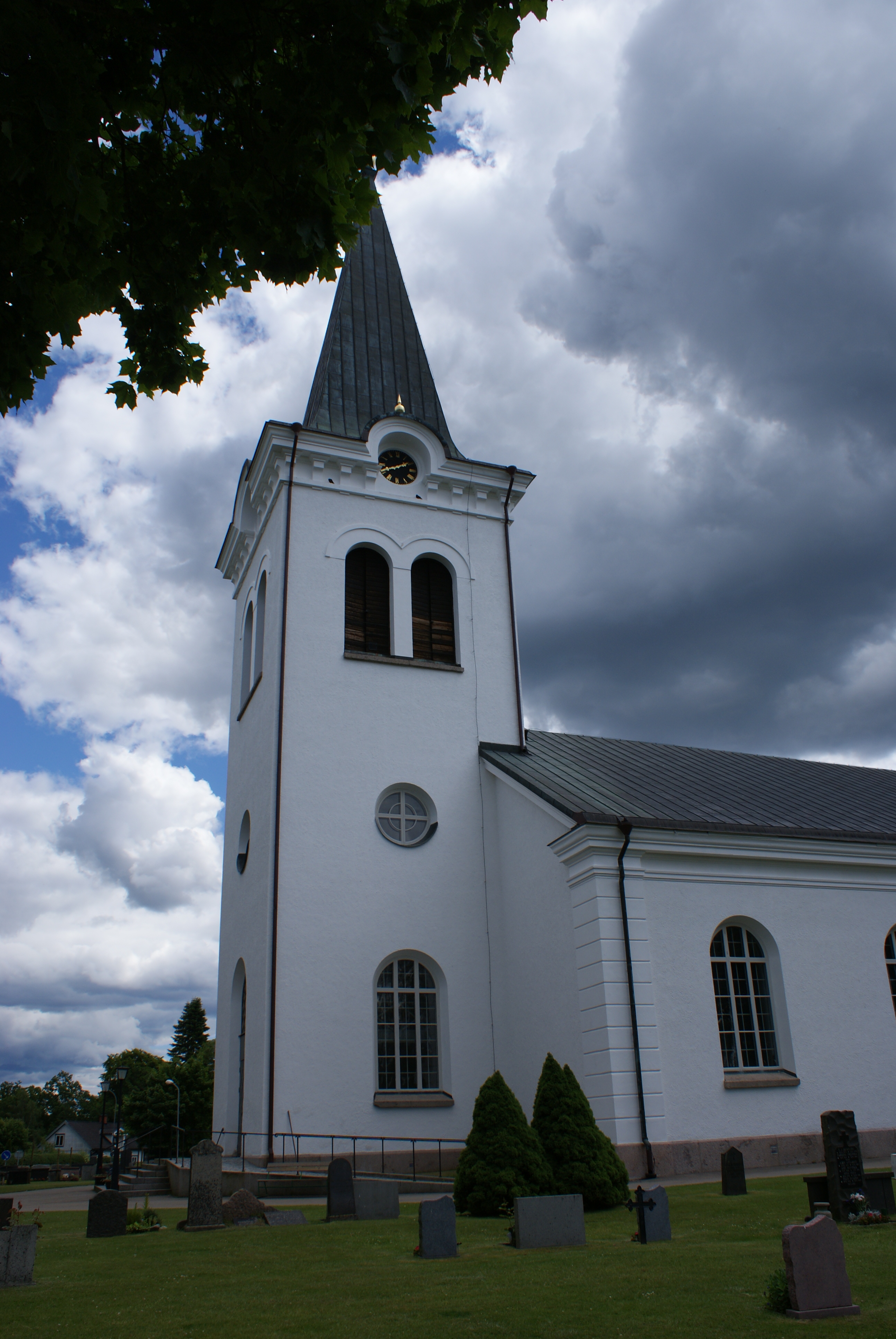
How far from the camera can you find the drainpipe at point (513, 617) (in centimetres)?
2002

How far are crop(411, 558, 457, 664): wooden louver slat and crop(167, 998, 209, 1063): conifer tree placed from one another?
6965 cm

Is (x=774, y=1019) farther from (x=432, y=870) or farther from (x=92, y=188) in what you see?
(x=92, y=188)

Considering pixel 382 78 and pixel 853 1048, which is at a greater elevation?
pixel 382 78

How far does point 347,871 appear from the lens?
17.2 metres

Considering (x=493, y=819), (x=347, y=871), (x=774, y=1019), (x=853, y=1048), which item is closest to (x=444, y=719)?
(x=493, y=819)

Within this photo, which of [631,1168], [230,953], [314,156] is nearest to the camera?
[314,156]

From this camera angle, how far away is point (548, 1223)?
28.3 ft

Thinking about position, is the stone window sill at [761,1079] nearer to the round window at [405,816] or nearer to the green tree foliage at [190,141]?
the round window at [405,816]

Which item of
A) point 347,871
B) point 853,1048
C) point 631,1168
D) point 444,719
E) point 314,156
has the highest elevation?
point 444,719

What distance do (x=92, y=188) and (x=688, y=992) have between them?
44.9 ft

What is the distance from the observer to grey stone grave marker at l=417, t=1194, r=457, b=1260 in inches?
324

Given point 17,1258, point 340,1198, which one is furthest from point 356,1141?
point 17,1258

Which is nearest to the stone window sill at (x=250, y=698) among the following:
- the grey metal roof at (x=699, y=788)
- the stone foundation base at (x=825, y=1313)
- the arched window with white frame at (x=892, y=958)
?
the grey metal roof at (x=699, y=788)

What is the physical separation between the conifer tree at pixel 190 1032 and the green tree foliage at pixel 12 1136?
12.2m
